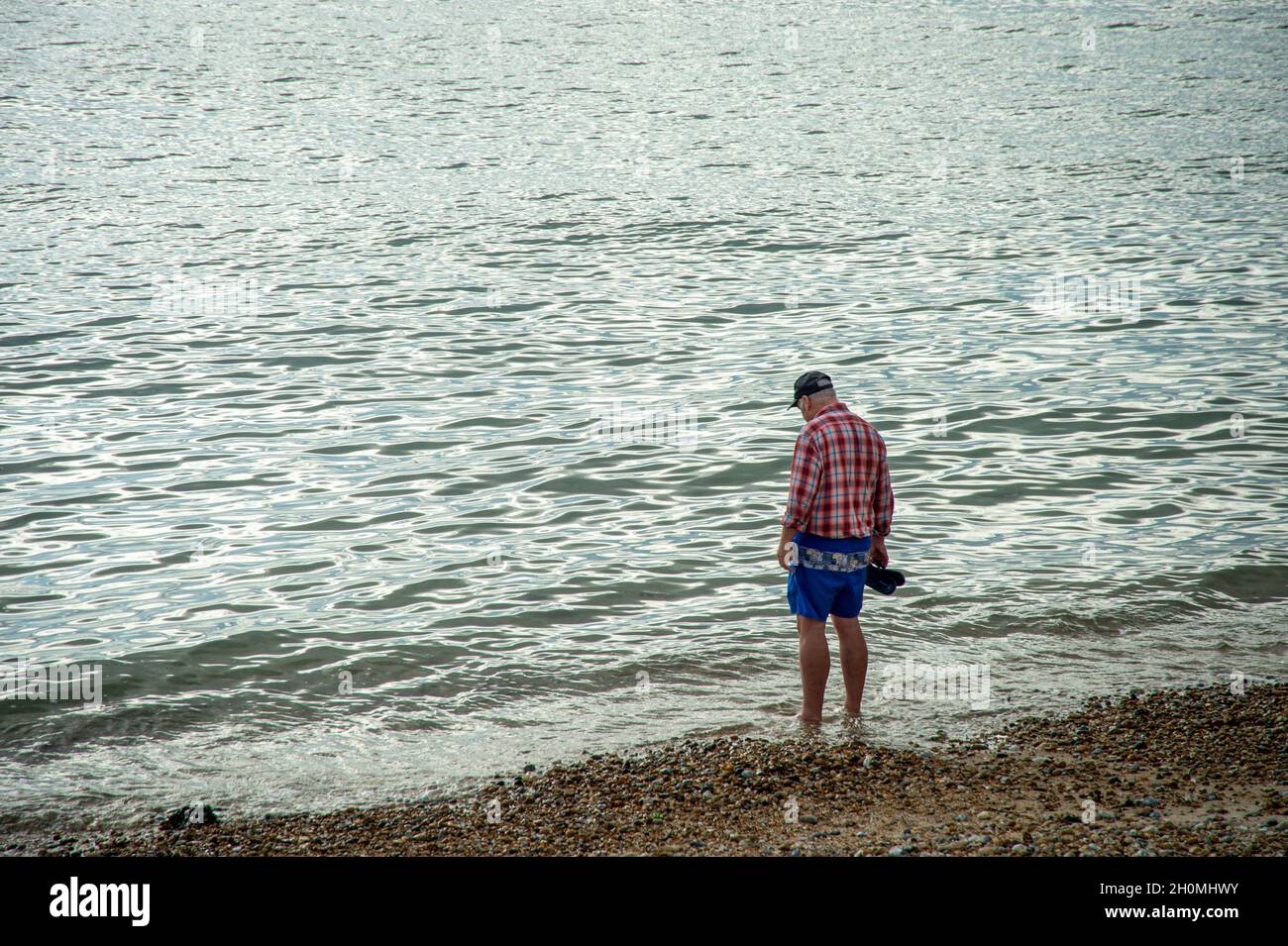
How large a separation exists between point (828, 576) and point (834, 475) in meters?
0.63

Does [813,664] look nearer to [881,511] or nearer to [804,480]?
[881,511]

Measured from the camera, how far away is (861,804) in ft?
20.7

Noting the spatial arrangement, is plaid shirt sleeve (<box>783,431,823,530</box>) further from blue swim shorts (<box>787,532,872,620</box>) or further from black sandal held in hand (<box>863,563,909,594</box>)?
black sandal held in hand (<box>863,563,909,594</box>)

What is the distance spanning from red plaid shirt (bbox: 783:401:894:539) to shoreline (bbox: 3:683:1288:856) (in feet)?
4.25

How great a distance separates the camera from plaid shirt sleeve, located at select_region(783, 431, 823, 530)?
22.7 ft

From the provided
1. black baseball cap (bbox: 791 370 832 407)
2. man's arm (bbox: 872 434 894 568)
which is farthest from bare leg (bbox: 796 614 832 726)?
black baseball cap (bbox: 791 370 832 407)

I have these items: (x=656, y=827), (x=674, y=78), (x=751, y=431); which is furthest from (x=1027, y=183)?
(x=656, y=827)

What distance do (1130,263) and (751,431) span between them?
12332mm

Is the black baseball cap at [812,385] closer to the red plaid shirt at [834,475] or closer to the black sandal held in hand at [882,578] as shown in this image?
the red plaid shirt at [834,475]

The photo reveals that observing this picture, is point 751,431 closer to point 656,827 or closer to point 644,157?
point 656,827

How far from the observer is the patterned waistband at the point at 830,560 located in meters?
7.13

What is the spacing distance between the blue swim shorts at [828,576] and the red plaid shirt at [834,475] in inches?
4.2

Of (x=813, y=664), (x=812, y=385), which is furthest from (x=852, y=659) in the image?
(x=812, y=385)

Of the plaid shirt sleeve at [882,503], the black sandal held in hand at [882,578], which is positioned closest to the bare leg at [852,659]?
the black sandal held in hand at [882,578]
